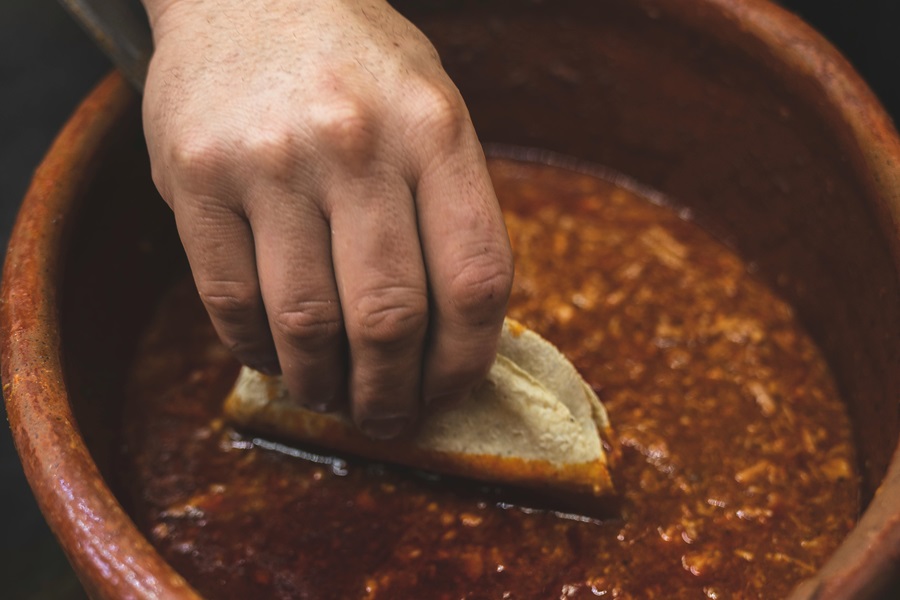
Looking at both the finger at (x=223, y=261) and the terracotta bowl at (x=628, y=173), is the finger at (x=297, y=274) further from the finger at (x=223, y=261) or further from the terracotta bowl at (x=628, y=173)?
the terracotta bowl at (x=628, y=173)

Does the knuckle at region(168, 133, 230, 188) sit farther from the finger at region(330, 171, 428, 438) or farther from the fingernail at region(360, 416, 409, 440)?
the fingernail at region(360, 416, 409, 440)

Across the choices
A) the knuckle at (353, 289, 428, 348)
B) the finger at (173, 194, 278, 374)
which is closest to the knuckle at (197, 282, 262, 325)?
the finger at (173, 194, 278, 374)

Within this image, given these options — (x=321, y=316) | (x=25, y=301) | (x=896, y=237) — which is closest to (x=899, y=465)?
(x=896, y=237)

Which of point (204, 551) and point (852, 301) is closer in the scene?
point (204, 551)

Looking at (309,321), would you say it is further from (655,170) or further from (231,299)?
(655,170)

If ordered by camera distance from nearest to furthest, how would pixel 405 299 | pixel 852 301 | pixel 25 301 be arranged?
pixel 405 299, pixel 25 301, pixel 852 301

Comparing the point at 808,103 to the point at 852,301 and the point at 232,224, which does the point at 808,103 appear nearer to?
the point at 852,301
